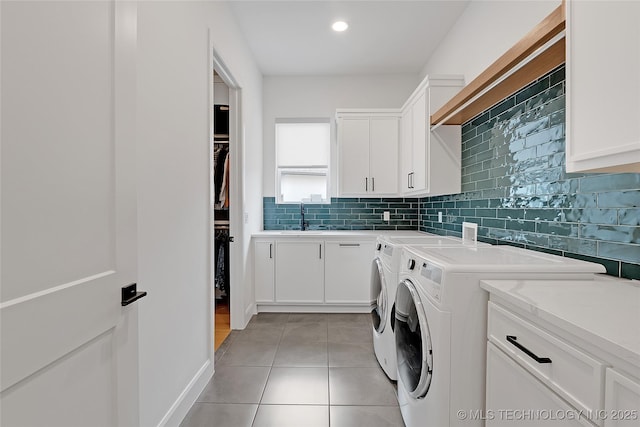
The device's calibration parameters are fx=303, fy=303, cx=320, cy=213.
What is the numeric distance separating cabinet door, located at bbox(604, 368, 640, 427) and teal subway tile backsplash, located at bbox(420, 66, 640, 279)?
0.80 meters

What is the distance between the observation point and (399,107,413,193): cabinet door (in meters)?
3.13

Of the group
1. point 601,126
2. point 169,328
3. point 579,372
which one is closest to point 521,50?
point 601,126

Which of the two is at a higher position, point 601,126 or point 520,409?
point 601,126

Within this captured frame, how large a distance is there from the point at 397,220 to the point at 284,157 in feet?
5.46

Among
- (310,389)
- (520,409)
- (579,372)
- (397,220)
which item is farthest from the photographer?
(397,220)

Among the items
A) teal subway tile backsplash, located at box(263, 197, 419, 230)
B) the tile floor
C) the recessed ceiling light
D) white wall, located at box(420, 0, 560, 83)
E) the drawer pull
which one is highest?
the recessed ceiling light

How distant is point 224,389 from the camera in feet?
6.47

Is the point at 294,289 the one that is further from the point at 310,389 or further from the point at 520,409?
the point at 520,409

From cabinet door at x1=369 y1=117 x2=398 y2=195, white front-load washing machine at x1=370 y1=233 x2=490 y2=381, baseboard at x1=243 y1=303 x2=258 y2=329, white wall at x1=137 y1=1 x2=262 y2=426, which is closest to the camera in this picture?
white wall at x1=137 y1=1 x2=262 y2=426

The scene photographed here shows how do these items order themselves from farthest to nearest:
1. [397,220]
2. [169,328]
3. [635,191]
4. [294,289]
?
[397,220]
[294,289]
[169,328]
[635,191]

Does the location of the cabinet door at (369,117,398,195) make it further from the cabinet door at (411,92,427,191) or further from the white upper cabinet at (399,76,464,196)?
the white upper cabinet at (399,76,464,196)

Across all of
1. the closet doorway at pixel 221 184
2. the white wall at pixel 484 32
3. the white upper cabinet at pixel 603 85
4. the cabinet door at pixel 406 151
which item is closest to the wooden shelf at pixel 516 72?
the white upper cabinet at pixel 603 85

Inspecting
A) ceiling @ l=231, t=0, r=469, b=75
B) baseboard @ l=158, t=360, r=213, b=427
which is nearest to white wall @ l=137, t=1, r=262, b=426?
baseboard @ l=158, t=360, r=213, b=427

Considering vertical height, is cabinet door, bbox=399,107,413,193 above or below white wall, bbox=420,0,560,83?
below
